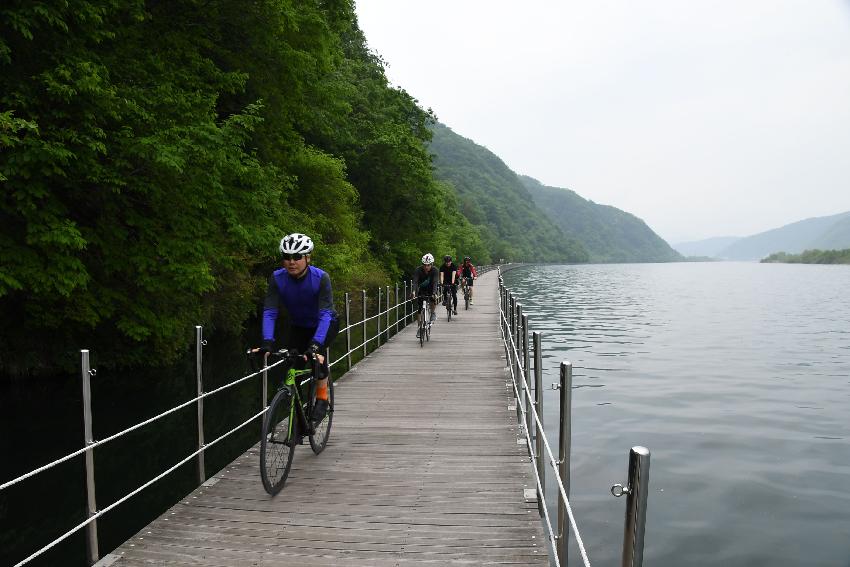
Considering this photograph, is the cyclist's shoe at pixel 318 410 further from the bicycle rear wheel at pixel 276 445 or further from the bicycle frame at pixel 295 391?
the bicycle rear wheel at pixel 276 445

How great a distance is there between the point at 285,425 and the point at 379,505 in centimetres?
127

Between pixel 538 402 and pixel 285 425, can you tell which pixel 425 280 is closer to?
pixel 538 402

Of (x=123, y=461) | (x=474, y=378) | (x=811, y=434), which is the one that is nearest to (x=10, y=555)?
(x=123, y=461)

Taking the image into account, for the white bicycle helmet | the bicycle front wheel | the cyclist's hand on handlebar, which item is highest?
the white bicycle helmet

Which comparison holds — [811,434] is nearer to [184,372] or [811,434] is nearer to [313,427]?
[313,427]

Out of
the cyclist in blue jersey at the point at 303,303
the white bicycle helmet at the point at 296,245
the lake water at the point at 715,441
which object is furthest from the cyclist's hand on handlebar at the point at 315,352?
the lake water at the point at 715,441

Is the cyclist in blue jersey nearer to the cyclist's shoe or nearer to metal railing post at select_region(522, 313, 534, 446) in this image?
the cyclist's shoe

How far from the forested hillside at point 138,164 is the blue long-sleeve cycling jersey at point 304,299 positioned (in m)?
6.09

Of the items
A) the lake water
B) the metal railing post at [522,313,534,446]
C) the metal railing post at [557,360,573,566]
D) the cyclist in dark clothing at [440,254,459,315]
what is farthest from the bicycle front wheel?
the cyclist in dark clothing at [440,254,459,315]

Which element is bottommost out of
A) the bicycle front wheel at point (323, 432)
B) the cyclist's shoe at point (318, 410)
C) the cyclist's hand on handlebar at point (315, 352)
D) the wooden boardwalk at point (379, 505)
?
the wooden boardwalk at point (379, 505)

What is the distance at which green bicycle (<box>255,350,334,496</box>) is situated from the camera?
5438 millimetres

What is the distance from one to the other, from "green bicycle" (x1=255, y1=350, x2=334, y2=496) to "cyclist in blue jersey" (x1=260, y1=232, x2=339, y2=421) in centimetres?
11

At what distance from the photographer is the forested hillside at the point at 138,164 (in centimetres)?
1088

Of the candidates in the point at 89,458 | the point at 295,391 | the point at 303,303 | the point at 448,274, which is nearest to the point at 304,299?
the point at 303,303
